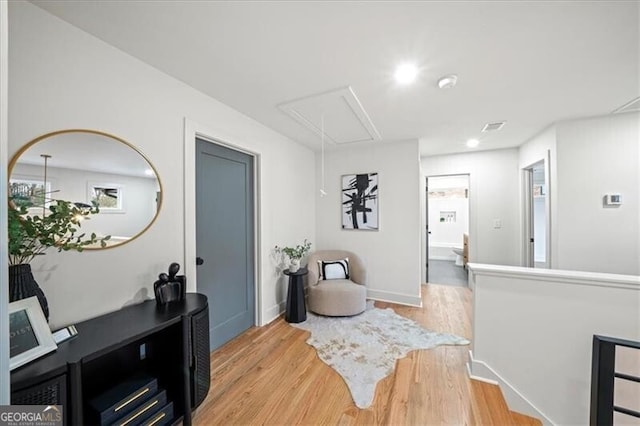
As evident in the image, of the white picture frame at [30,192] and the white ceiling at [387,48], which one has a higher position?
the white ceiling at [387,48]

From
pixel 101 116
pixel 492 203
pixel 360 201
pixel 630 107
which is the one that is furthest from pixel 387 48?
pixel 492 203

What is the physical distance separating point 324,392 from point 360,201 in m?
2.69

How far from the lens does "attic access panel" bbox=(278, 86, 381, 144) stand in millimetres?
2307

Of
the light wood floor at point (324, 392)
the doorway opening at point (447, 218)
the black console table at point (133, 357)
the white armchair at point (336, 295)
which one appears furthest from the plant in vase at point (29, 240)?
the doorway opening at point (447, 218)

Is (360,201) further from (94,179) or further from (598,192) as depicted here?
(94,179)

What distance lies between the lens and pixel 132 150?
1.67 meters

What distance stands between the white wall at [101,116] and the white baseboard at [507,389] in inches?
100

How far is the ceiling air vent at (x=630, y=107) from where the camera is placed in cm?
232

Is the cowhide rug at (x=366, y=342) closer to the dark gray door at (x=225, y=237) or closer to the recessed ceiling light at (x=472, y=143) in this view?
the dark gray door at (x=225, y=237)

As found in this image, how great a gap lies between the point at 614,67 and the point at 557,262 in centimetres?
203

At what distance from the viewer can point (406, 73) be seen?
1.91m

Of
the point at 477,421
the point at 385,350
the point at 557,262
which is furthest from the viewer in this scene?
the point at 557,262

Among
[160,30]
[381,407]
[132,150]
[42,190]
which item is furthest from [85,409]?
[160,30]

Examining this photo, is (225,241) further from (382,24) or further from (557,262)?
(557,262)
